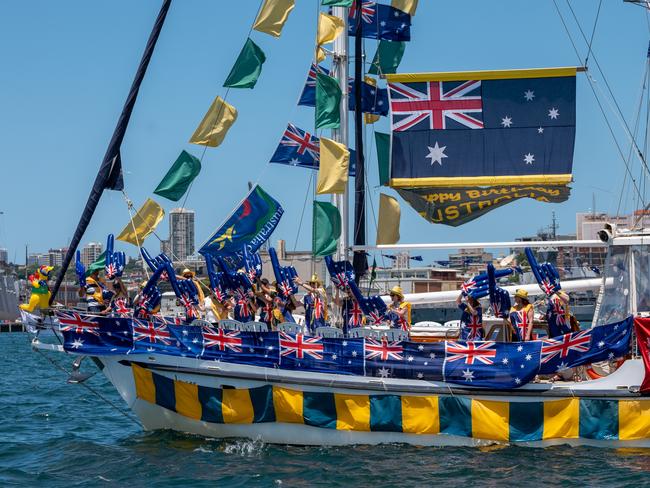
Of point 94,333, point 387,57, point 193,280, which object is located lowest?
point 94,333

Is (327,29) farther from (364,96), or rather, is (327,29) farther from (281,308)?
(281,308)

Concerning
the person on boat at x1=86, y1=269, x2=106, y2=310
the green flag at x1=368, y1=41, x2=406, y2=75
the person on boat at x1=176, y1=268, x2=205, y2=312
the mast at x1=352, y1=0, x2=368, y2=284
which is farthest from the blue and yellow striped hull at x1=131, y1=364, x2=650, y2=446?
the green flag at x1=368, y1=41, x2=406, y2=75

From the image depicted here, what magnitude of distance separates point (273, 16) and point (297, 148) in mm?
2949

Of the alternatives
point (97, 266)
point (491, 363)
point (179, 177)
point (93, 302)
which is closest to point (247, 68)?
point (179, 177)

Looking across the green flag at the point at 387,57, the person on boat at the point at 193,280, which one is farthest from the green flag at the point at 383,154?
the person on boat at the point at 193,280

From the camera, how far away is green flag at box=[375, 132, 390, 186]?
21844 millimetres

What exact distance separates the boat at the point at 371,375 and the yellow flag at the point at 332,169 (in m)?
1.45

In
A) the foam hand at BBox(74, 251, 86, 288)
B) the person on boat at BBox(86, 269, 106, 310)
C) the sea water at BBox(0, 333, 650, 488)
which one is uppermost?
the foam hand at BBox(74, 251, 86, 288)

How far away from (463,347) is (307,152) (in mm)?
6377

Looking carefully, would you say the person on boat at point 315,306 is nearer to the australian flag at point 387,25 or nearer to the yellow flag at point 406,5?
the australian flag at point 387,25

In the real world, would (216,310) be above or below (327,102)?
below

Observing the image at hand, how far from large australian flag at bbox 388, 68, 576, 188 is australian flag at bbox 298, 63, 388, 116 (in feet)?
7.89

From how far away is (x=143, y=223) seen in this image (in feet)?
66.0

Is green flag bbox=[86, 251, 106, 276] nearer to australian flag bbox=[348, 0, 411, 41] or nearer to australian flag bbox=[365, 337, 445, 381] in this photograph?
australian flag bbox=[365, 337, 445, 381]
